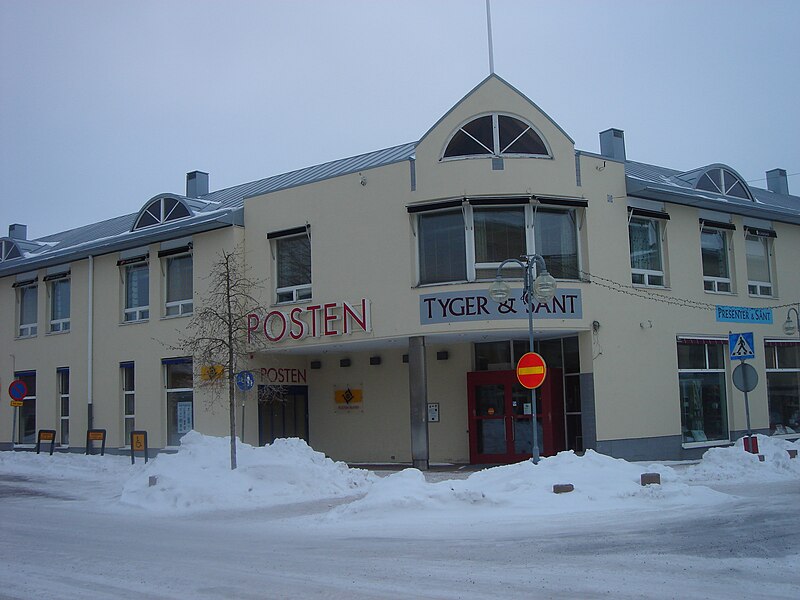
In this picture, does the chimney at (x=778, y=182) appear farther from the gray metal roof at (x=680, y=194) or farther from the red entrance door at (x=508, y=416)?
the red entrance door at (x=508, y=416)

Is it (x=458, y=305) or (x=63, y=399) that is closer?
(x=458, y=305)

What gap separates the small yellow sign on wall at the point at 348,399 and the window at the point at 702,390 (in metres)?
9.14

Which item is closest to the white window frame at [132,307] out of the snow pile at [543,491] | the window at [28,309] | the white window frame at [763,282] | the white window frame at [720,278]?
the window at [28,309]

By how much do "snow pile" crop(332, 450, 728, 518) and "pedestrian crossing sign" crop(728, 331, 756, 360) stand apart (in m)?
4.78

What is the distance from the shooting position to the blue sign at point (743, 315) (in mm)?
25203

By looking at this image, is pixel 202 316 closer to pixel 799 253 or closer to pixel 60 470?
pixel 60 470

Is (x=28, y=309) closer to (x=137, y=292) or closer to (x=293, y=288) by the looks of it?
(x=137, y=292)

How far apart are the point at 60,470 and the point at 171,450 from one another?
3386 mm

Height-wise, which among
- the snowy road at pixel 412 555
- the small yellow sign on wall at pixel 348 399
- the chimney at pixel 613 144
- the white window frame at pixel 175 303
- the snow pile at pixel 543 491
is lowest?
the snowy road at pixel 412 555

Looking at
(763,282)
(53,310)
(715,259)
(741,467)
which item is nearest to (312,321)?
(741,467)

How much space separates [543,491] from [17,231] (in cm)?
3623

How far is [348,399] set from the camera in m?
A: 26.4

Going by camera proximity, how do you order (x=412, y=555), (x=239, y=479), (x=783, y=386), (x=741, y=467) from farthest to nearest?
(x=783, y=386)
(x=741, y=467)
(x=239, y=479)
(x=412, y=555)

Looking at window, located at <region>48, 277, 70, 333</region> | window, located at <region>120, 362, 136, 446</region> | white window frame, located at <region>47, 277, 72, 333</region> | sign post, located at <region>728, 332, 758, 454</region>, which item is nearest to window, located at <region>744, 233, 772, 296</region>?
sign post, located at <region>728, 332, 758, 454</region>
